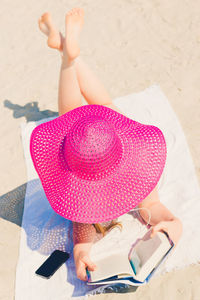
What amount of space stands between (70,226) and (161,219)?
684 millimetres

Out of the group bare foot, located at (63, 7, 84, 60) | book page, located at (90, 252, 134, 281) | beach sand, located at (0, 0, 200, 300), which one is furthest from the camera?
beach sand, located at (0, 0, 200, 300)

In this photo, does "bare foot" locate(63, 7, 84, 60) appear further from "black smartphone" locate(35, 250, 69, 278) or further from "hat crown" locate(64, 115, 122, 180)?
"black smartphone" locate(35, 250, 69, 278)

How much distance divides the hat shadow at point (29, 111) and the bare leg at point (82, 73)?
40.6 inches

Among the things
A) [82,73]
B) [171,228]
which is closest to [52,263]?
[171,228]

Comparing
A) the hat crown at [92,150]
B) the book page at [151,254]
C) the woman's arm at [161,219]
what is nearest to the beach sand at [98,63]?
the woman's arm at [161,219]

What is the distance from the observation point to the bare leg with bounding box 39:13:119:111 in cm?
238

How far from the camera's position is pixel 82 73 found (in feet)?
8.00

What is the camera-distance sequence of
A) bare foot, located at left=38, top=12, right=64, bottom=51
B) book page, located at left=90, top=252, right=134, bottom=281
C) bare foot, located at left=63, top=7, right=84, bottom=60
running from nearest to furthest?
book page, located at left=90, top=252, right=134, bottom=281 < bare foot, located at left=63, top=7, right=84, bottom=60 < bare foot, located at left=38, top=12, right=64, bottom=51

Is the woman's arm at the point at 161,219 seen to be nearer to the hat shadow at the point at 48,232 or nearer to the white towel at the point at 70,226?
the white towel at the point at 70,226

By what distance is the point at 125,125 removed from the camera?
Answer: 2.01 m

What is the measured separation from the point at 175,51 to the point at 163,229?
7.99ft

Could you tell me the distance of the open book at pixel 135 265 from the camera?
1.94 m

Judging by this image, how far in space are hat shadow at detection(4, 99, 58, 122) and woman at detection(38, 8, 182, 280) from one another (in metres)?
1.06

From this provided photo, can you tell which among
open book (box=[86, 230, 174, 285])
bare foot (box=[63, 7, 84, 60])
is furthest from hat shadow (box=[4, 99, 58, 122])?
open book (box=[86, 230, 174, 285])
